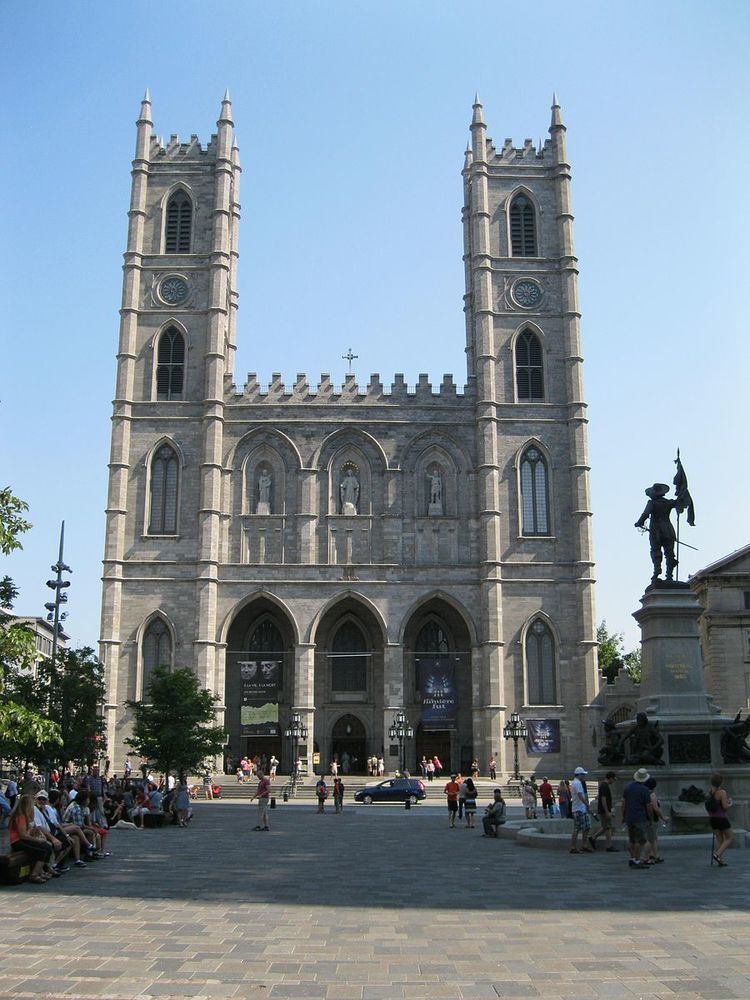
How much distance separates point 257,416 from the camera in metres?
54.8

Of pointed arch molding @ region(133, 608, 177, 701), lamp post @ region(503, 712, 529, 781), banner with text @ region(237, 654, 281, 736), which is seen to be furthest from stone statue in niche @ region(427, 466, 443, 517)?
pointed arch molding @ region(133, 608, 177, 701)

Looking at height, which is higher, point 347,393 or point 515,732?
point 347,393

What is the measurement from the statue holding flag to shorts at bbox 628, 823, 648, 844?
696 centimetres

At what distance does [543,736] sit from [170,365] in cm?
2697

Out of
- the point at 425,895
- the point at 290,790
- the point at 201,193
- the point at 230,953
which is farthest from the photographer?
the point at 201,193

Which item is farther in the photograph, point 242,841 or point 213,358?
point 213,358

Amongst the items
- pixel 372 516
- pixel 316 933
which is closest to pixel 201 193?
pixel 372 516

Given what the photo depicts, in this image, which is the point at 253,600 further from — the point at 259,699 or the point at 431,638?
the point at 431,638

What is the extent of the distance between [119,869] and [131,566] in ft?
123

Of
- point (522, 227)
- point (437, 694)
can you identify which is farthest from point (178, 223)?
point (437, 694)

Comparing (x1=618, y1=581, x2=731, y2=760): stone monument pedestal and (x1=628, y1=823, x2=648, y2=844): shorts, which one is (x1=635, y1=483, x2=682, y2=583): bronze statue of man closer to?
(x1=618, y1=581, x2=731, y2=760): stone monument pedestal

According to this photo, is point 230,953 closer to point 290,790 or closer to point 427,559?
point 290,790

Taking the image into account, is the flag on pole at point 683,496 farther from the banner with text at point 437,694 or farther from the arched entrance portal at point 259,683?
the arched entrance portal at point 259,683

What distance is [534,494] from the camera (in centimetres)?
5372
